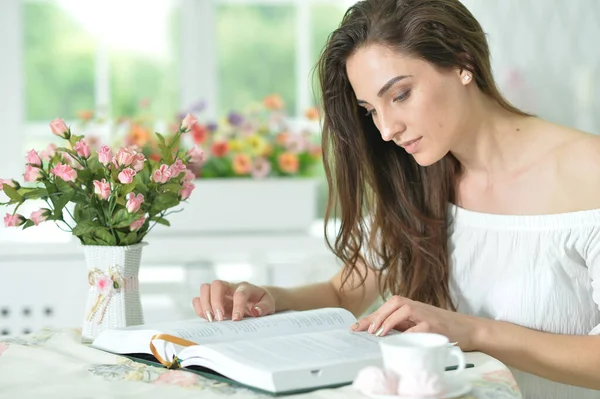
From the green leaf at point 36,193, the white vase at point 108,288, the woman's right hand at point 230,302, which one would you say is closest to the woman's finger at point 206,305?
the woman's right hand at point 230,302

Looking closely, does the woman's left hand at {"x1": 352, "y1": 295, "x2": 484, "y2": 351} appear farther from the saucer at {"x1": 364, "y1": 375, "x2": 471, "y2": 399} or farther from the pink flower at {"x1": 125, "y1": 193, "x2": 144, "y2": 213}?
the pink flower at {"x1": 125, "y1": 193, "x2": 144, "y2": 213}

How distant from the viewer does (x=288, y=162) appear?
315 centimetres

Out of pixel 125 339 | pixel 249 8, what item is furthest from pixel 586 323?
pixel 249 8

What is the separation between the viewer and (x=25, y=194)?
4.98 feet

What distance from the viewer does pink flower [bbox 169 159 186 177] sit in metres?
1.55

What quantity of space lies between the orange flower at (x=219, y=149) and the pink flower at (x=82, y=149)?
157cm

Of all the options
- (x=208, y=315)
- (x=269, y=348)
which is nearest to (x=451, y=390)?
(x=269, y=348)

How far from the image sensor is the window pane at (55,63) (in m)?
3.61

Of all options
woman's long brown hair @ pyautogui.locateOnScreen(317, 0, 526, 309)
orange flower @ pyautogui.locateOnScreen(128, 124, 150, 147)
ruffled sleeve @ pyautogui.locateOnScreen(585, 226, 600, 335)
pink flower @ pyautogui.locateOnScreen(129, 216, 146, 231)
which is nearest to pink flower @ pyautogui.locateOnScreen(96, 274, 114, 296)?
pink flower @ pyautogui.locateOnScreen(129, 216, 146, 231)

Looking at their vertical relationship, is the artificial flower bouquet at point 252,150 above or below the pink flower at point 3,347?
above

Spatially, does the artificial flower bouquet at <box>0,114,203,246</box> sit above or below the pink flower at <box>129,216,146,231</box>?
above

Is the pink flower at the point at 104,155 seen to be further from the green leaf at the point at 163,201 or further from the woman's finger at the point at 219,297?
the woman's finger at the point at 219,297

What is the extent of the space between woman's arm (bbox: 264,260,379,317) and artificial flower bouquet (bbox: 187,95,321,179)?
3.75ft

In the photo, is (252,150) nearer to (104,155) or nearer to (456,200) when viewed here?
(456,200)
